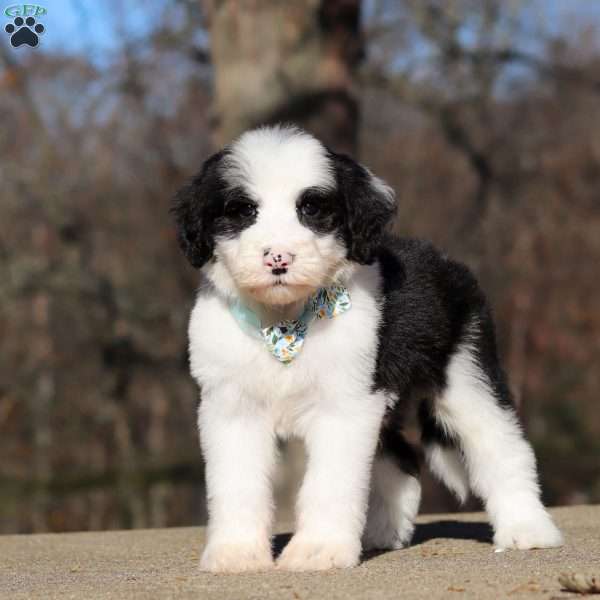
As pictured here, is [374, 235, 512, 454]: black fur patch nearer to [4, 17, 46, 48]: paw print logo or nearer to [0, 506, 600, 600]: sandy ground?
[0, 506, 600, 600]: sandy ground

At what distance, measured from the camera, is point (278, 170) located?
4.79 meters

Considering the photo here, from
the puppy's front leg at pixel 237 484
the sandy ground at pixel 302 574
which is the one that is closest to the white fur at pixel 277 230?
the puppy's front leg at pixel 237 484

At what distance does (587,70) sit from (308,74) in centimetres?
840

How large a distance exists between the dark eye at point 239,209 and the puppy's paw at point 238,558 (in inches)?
53.8

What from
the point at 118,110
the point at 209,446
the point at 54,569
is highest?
the point at 118,110

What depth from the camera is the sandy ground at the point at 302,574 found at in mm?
4156

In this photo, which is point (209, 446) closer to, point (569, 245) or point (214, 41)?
point (214, 41)

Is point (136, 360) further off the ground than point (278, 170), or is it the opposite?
point (278, 170)

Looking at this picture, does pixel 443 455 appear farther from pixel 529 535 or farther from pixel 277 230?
pixel 277 230

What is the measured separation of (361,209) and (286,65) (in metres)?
5.75

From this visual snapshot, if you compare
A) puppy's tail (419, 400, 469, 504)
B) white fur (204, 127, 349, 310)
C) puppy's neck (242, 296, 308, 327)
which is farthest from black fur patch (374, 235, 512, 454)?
white fur (204, 127, 349, 310)

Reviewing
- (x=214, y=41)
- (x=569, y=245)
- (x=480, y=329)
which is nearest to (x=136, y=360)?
(x=214, y=41)

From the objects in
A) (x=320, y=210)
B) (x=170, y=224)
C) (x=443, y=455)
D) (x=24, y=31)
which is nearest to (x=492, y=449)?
(x=443, y=455)

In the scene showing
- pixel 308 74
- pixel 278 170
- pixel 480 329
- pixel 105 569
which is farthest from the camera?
pixel 308 74
